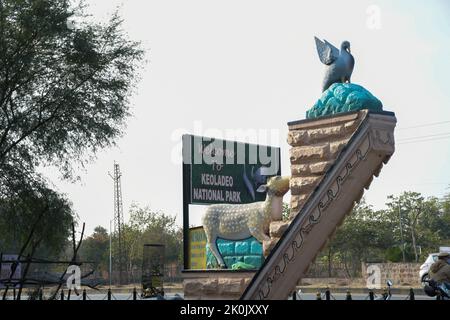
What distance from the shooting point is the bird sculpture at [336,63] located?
10.8 metres

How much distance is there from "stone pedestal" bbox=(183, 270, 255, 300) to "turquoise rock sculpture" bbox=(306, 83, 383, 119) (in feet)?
9.18

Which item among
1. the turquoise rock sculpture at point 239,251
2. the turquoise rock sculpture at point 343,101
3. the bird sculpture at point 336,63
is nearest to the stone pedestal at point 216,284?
the turquoise rock sculpture at point 239,251

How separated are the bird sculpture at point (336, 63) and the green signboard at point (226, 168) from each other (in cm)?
934

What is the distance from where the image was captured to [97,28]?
14.2 meters

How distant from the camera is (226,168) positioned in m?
21.7

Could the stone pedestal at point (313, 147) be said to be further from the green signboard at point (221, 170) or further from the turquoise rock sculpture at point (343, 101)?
the green signboard at point (221, 170)

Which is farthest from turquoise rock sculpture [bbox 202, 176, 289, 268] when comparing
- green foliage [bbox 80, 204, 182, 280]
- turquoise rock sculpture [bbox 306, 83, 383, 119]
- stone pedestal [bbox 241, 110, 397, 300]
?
green foliage [bbox 80, 204, 182, 280]

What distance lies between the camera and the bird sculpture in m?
10.8

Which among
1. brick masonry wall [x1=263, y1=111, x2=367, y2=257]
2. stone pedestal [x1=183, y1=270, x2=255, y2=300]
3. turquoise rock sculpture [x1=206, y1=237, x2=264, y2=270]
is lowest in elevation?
stone pedestal [x1=183, y1=270, x2=255, y2=300]

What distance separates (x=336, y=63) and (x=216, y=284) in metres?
4.09

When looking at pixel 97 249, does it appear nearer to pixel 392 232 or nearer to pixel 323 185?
pixel 392 232

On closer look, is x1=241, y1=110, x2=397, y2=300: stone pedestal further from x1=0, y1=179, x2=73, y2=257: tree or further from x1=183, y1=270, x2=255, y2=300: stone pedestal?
x1=0, y1=179, x2=73, y2=257: tree
